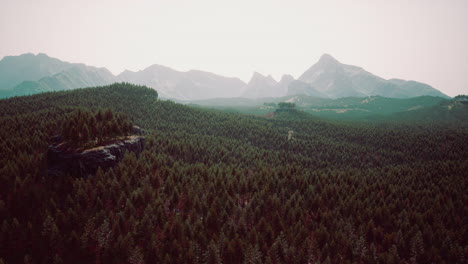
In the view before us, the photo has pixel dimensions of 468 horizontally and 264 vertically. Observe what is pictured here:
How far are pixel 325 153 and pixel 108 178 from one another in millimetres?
40957

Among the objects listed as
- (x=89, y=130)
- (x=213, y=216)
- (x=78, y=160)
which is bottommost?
(x=213, y=216)

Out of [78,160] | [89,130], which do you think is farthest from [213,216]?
[89,130]

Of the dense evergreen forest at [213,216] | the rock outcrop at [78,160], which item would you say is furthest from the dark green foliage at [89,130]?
the rock outcrop at [78,160]

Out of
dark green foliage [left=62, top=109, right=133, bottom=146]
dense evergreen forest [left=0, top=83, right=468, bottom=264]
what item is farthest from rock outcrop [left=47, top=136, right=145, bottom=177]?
dark green foliage [left=62, top=109, right=133, bottom=146]

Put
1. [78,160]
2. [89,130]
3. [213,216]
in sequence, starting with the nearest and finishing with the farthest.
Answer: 1. [213,216]
2. [78,160]
3. [89,130]

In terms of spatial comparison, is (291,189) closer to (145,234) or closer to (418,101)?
(145,234)

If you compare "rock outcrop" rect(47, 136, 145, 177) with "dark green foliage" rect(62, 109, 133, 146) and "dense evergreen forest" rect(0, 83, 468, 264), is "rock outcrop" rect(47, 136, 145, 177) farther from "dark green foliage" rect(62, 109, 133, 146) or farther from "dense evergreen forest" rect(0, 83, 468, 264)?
"dark green foliage" rect(62, 109, 133, 146)

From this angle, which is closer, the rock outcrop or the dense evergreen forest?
the dense evergreen forest

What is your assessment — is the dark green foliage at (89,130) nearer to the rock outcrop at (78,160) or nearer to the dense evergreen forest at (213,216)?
the dense evergreen forest at (213,216)

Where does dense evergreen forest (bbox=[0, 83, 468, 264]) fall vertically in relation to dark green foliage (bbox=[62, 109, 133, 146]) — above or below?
below

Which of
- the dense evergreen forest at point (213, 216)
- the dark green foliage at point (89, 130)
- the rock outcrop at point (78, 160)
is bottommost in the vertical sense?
the dense evergreen forest at point (213, 216)

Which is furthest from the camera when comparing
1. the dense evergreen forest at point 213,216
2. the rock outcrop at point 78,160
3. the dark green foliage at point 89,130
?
the dark green foliage at point 89,130

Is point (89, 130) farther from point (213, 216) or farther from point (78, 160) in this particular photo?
point (213, 216)

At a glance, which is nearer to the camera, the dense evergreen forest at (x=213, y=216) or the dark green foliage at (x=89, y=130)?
the dense evergreen forest at (x=213, y=216)
